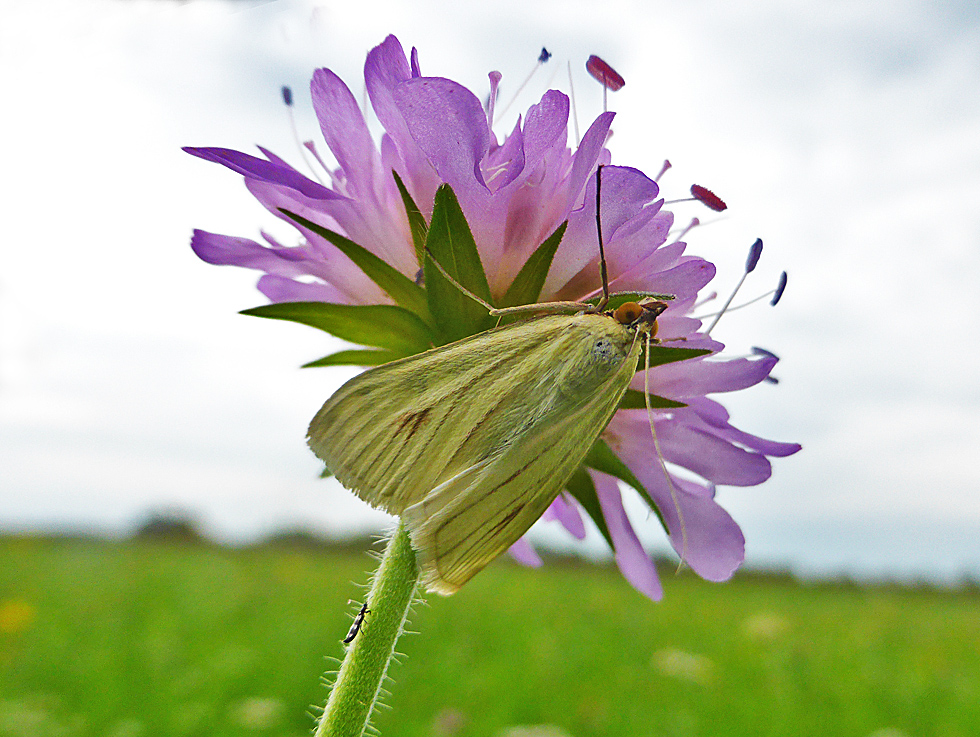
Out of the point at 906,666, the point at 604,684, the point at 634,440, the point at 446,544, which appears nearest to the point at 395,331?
the point at 446,544

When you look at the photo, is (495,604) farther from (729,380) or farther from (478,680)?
(729,380)

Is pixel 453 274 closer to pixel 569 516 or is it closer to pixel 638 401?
pixel 638 401

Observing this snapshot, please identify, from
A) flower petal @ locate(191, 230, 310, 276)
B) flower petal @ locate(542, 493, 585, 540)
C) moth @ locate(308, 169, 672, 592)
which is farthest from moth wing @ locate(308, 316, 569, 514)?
flower petal @ locate(542, 493, 585, 540)

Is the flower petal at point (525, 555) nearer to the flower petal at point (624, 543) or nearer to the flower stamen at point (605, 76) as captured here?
the flower petal at point (624, 543)

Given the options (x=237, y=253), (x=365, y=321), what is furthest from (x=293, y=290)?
(x=365, y=321)

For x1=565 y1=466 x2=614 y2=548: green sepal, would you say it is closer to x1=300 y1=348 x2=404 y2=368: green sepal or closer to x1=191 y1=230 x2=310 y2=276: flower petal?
x1=300 y1=348 x2=404 y2=368: green sepal

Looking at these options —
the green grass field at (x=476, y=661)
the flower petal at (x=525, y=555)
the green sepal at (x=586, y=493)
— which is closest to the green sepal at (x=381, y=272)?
the green sepal at (x=586, y=493)
